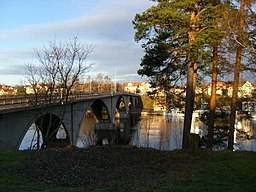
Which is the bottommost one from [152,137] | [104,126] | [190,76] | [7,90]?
[104,126]

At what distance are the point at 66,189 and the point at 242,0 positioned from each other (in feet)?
37.7

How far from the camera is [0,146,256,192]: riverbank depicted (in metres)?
6.62

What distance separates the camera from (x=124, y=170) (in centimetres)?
820

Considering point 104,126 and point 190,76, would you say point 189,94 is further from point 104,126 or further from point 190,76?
point 104,126

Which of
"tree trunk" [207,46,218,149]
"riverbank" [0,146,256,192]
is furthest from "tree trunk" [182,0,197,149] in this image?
"riverbank" [0,146,256,192]

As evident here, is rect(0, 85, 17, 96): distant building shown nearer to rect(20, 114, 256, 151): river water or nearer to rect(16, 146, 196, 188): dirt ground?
rect(20, 114, 256, 151): river water

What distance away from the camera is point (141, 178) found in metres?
7.40

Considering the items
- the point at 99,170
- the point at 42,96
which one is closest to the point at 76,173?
the point at 99,170

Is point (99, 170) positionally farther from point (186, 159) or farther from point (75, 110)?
point (75, 110)

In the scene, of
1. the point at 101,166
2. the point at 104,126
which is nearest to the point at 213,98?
the point at 101,166

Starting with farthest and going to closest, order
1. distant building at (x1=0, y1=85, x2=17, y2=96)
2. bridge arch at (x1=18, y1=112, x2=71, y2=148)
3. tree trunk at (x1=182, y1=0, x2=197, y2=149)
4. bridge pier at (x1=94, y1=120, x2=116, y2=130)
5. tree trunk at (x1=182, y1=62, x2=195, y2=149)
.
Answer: bridge pier at (x1=94, y1=120, x2=116, y2=130), distant building at (x1=0, y1=85, x2=17, y2=96), bridge arch at (x1=18, y1=112, x2=71, y2=148), tree trunk at (x1=182, y1=62, x2=195, y2=149), tree trunk at (x1=182, y1=0, x2=197, y2=149)

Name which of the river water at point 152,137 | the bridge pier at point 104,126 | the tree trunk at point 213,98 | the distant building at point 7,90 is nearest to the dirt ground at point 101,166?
the river water at point 152,137

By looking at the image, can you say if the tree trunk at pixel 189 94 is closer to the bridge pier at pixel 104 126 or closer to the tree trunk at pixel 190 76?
the tree trunk at pixel 190 76

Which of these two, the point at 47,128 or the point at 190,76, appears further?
the point at 47,128
